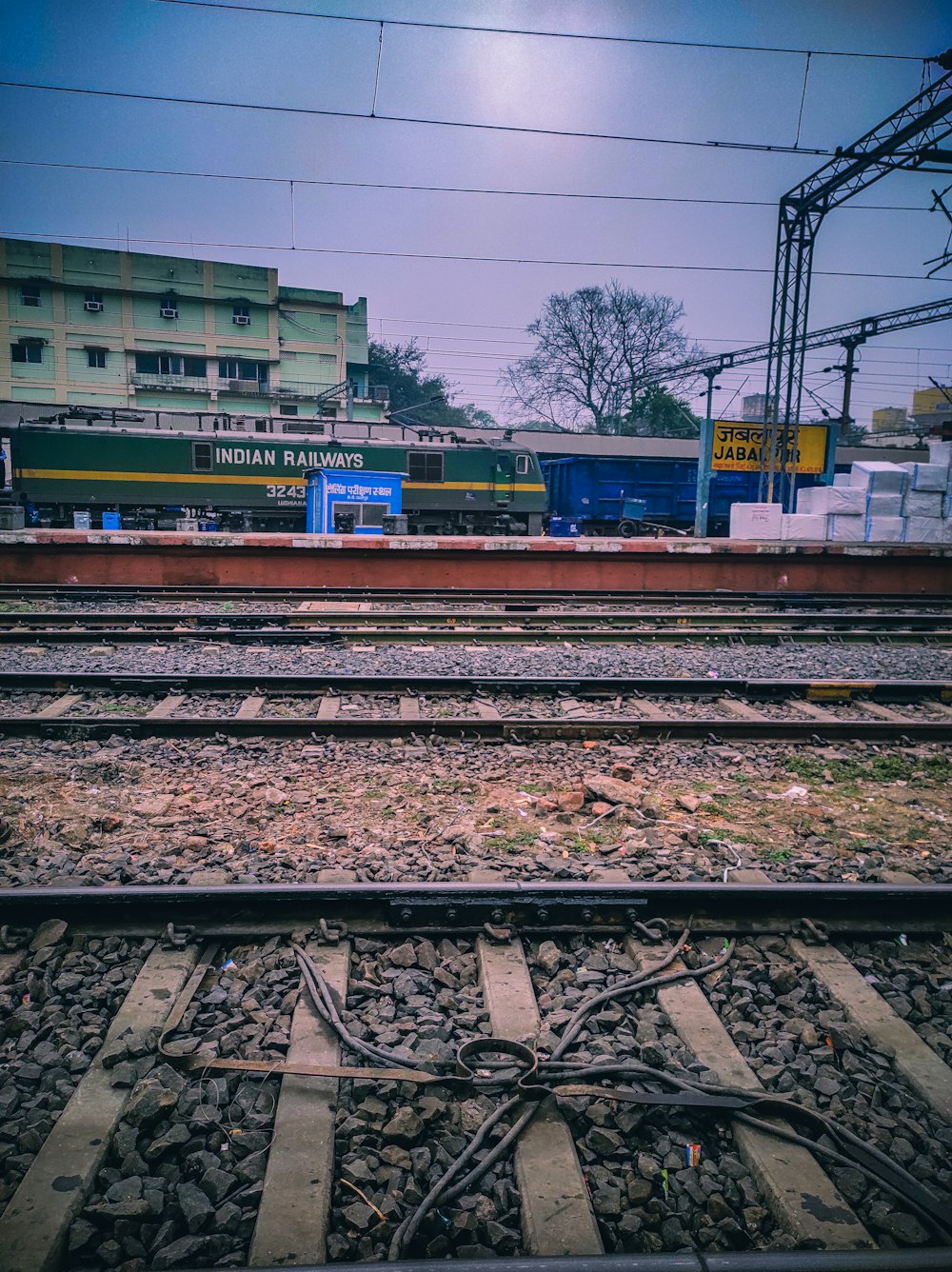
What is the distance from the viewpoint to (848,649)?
8797 millimetres

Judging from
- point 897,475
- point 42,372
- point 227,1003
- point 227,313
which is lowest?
point 227,1003

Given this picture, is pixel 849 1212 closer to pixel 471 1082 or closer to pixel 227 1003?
pixel 471 1082

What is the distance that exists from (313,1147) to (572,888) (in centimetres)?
143

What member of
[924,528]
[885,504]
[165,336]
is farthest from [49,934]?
[165,336]

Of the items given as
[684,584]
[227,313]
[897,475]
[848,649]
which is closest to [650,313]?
[227,313]

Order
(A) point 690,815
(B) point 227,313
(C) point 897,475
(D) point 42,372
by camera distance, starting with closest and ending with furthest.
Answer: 1. (A) point 690,815
2. (C) point 897,475
3. (D) point 42,372
4. (B) point 227,313

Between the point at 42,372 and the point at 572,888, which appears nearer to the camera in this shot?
the point at 572,888

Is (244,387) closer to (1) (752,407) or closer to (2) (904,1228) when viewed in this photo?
(1) (752,407)

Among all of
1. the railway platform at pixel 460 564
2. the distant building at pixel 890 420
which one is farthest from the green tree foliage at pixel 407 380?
the railway platform at pixel 460 564

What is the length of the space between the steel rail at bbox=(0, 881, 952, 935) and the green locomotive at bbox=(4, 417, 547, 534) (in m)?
21.4

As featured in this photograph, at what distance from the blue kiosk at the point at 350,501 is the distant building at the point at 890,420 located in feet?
198

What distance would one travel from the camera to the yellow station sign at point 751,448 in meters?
21.6

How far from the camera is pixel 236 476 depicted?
77.3 ft

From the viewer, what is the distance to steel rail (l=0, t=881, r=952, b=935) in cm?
302
